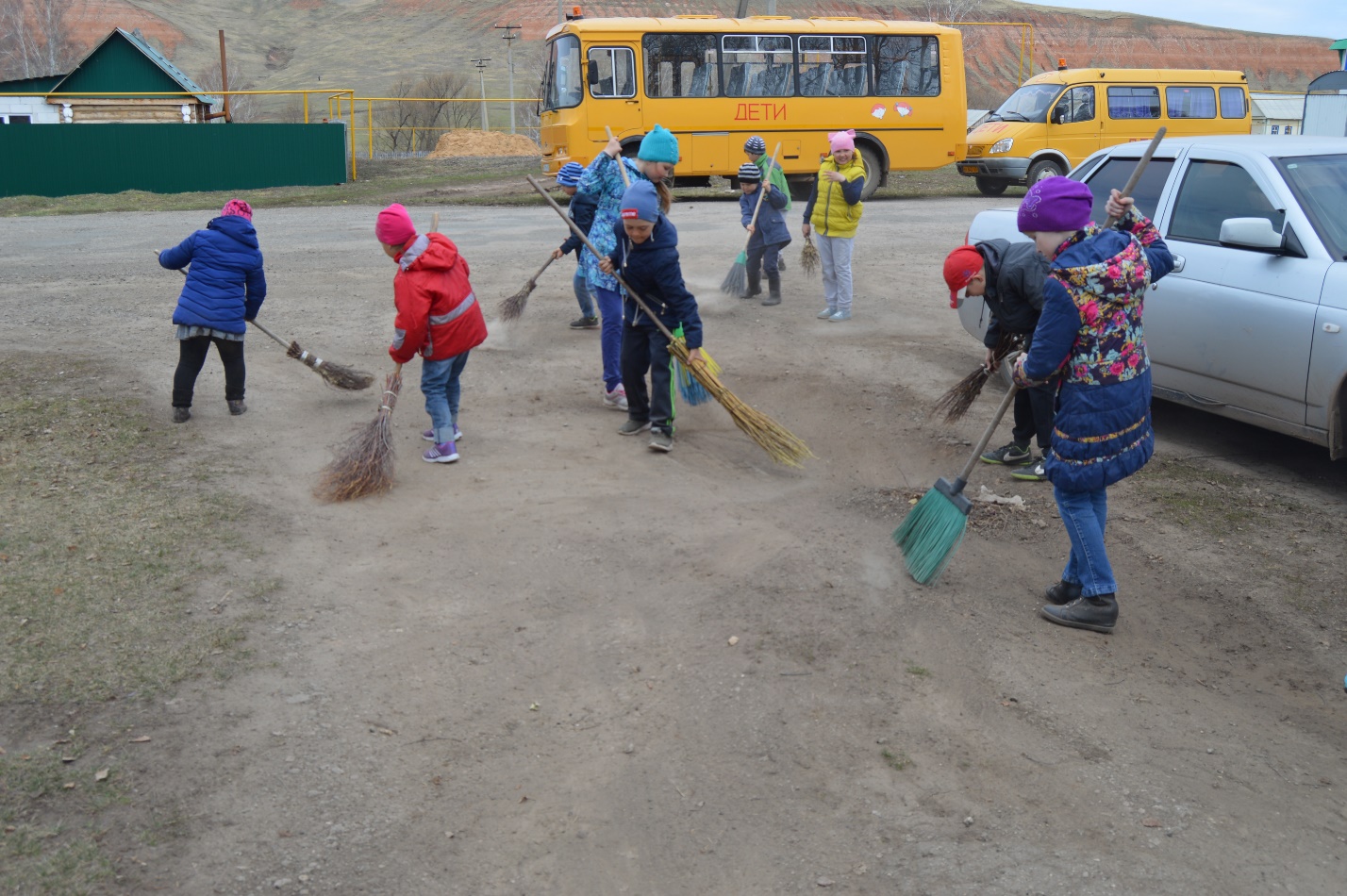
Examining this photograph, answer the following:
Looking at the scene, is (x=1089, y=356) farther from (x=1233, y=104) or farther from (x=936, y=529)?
(x=1233, y=104)

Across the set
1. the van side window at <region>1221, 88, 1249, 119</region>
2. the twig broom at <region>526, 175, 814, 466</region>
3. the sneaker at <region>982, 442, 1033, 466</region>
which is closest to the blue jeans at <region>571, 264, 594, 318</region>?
the twig broom at <region>526, 175, 814, 466</region>

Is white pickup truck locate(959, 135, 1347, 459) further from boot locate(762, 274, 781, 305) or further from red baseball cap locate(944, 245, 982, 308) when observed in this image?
boot locate(762, 274, 781, 305)

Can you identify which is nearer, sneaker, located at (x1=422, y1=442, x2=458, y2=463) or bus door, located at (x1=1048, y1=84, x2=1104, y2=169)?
sneaker, located at (x1=422, y1=442, x2=458, y2=463)

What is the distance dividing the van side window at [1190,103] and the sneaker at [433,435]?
17877 mm

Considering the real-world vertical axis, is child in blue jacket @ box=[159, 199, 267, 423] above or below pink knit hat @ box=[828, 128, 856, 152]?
below

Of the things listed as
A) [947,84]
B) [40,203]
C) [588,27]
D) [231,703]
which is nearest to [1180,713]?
[231,703]

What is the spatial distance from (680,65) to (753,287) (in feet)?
31.5

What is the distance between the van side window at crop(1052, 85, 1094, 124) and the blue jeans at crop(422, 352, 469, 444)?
16.4 m

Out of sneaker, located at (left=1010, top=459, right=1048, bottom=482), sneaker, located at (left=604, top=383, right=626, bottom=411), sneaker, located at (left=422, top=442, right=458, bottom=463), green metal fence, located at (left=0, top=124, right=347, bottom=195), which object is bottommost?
sneaker, located at (left=1010, top=459, right=1048, bottom=482)

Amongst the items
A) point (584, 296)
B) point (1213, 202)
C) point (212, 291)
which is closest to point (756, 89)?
point (584, 296)

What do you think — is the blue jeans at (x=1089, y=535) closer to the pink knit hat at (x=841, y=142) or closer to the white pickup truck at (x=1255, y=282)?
the white pickup truck at (x=1255, y=282)

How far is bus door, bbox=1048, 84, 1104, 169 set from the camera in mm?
19672

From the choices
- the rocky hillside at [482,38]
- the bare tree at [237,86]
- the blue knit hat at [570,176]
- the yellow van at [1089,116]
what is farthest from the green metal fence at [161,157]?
the rocky hillside at [482,38]

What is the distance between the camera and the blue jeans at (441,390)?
20.3 ft
